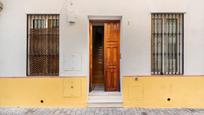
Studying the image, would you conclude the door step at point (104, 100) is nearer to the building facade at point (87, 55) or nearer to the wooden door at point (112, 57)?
the building facade at point (87, 55)

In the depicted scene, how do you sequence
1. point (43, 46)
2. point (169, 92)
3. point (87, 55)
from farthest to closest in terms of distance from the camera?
point (43, 46) < point (87, 55) < point (169, 92)

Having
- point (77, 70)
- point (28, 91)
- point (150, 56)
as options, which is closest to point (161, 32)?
point (150, 56)

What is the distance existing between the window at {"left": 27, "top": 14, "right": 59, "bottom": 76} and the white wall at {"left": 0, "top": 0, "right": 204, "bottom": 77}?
22 cm

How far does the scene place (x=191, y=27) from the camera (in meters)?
8.37

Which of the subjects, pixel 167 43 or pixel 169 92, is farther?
pixel 167 43

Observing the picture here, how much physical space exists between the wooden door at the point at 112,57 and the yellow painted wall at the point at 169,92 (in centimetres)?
135

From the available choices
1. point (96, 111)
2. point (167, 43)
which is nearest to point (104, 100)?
point (96, 111)

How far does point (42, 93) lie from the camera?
8375 mm

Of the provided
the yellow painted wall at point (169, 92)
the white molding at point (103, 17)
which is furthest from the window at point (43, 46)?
the yellow painted wall at point (169, 92)

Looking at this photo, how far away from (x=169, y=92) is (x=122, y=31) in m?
2.39

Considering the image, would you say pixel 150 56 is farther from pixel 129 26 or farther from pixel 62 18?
pixel 62 18

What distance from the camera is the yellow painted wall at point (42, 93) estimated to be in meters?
8.37

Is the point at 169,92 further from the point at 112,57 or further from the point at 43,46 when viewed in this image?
the point at 43,46

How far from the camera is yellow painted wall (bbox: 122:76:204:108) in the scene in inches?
327
